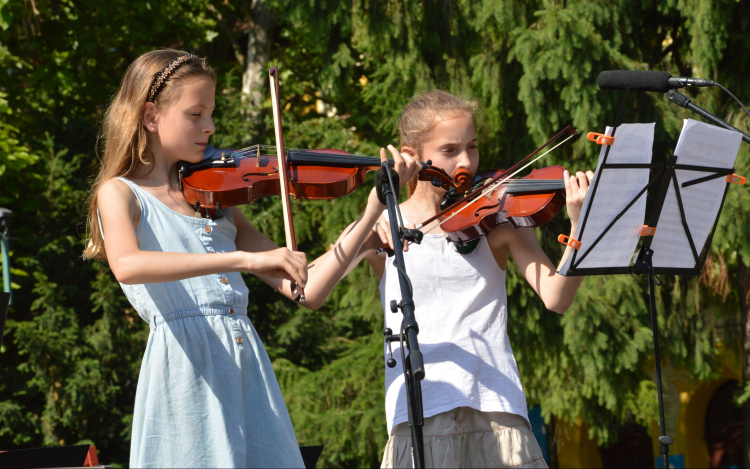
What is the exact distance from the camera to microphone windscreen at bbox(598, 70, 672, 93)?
2.42 m

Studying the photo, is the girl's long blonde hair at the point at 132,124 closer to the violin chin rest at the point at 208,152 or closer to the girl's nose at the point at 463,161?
the violin chin rest at the point at 208,152

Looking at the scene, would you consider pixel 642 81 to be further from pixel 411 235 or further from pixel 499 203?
pixel 411 235

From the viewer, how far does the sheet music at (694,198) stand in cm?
228

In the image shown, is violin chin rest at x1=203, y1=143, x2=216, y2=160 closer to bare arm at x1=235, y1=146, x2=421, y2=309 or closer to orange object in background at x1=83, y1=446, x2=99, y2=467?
bare arm at x1=235, y1=146, x2=421, y2=309

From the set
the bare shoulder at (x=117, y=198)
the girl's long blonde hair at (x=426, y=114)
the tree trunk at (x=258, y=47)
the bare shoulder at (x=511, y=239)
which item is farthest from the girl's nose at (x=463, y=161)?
the tree trunk at (x=258, y=47)

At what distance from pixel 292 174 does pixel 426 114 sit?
49 cm

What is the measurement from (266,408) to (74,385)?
635 centimetres

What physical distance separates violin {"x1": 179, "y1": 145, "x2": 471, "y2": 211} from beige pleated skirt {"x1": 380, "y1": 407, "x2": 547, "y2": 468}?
74cm

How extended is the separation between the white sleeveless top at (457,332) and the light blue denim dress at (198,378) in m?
0.44

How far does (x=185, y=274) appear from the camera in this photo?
5.76 ft

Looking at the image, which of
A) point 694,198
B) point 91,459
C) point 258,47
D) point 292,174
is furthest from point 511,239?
point 258,47

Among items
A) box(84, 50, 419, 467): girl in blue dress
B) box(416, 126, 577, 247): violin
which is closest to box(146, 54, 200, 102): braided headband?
box(84, 50, 419, 467): girl in blue dress

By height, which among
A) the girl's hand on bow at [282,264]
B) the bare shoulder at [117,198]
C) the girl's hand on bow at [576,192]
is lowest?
the girl's hand on bow at [282,264]

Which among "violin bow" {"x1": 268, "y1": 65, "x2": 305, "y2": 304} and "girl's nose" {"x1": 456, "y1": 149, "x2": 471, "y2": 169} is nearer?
"violin bow" {"x1": 268, "y1": 65, "x2": 305, "y2": 304}
